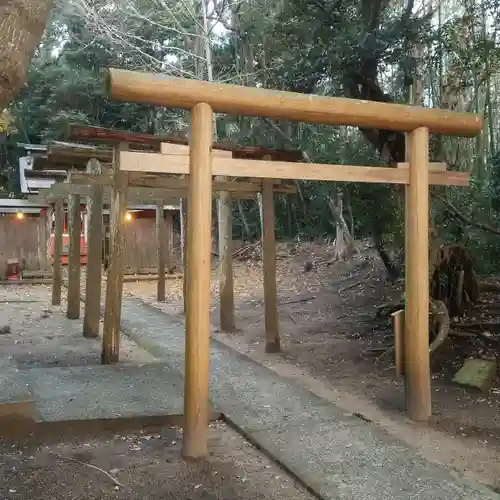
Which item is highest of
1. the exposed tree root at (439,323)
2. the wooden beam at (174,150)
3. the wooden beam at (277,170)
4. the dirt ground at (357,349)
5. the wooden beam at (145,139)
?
the wooden beam at (145,139)

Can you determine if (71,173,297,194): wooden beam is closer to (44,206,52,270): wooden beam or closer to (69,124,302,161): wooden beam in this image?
(69,124,302,161): wooden beam

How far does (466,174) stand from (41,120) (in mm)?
20553

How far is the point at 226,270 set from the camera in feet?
31.9

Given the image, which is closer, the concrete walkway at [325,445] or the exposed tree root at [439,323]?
the concrete walkway at [325,445]

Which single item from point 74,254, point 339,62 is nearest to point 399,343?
point 339,62

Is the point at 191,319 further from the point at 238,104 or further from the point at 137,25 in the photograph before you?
the point at 137,25

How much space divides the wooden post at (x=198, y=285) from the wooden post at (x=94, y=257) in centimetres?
424

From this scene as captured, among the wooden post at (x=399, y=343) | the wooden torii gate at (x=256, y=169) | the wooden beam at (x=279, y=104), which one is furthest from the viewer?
the wooden post at (x=399, y=343)

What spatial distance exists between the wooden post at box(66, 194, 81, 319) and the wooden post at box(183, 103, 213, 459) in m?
6.46

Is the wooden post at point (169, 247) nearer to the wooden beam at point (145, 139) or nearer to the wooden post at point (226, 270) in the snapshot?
the wooden post at point (226, 270)

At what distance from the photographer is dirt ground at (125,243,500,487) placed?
15.9ft

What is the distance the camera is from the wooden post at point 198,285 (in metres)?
4.08

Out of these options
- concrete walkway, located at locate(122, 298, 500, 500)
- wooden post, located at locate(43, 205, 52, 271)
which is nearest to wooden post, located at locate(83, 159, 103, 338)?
concrete walkway, located at locate(122, 298, 500, 500)

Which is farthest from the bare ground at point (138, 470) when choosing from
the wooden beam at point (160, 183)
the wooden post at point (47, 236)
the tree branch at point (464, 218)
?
the wooden post at point (47, 236)
